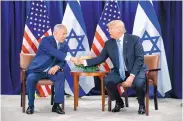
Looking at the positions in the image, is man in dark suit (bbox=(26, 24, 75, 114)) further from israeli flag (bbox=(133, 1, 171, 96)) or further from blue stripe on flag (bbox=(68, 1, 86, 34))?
israeli flag (bbox=(133, 1, 171, 96))

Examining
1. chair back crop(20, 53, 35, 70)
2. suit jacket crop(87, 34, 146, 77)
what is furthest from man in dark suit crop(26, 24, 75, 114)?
suit jacket crop(87, 34, 146, 77)

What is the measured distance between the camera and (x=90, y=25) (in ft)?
20.6

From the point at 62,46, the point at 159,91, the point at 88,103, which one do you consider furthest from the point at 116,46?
the point at 159,91

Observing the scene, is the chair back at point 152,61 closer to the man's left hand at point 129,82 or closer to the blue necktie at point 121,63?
the blue necktie at point 121,63

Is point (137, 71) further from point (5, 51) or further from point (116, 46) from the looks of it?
point (5, 51)

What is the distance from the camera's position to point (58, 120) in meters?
4.23

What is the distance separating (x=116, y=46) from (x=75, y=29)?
1.38 meters

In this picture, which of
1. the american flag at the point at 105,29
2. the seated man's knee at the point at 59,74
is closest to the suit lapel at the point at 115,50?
the seated man's knee at the point at 59,74

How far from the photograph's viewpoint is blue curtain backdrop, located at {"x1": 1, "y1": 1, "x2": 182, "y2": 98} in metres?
6.16

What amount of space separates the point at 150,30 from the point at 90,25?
110 centimetres

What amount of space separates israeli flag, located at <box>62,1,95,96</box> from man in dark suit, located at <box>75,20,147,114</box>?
1.07 metres

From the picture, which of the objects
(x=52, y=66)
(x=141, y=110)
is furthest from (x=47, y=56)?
(x=141, y=110)

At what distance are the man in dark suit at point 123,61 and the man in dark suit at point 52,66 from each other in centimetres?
30

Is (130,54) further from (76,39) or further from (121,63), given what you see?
(76,39)
